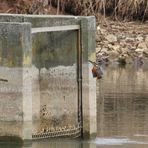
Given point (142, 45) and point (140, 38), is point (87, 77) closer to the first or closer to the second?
point (142, 45)

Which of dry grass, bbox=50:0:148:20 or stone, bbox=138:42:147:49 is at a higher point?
dry grass, bbox=50:0:148:20

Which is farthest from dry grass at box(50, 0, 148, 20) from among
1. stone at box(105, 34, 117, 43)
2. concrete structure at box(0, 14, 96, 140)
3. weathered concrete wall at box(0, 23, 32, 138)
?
weathered concrete wall at box(0, 23, 32, 138)

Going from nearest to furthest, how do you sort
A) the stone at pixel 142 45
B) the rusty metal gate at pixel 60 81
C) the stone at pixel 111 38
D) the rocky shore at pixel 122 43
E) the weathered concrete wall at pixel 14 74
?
1. the weathered concrete wall at pixel 14 74
2. the rusty metal gate at pixel 60 81
3. the rocky shore at pixel 122 43
4. the stone at pixel 142 45
5. the stone at pixel 111 38

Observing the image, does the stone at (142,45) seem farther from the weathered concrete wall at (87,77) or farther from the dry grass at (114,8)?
the weathered concrete wall at (87,77)

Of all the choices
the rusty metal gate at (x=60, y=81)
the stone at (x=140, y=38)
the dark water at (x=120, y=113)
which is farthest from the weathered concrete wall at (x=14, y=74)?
the stone at (x=140, y=38)

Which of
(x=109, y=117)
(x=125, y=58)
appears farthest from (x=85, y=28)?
(x=125, y=58)

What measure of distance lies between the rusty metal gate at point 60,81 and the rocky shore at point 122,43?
17.5m

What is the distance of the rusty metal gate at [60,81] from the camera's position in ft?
57.5

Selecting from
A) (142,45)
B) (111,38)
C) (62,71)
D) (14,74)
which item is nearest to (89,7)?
(111,38)

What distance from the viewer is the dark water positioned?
17.4 meters

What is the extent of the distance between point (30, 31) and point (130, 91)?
34.6 ft

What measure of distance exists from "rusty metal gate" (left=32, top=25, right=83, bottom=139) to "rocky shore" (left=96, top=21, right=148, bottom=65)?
1753cm

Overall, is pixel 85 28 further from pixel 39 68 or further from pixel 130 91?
pixel 130 91

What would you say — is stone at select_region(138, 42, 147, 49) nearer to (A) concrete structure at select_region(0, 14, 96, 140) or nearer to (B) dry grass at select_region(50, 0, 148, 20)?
(B) dry grass at select_region(50, 0, 148, 20)
